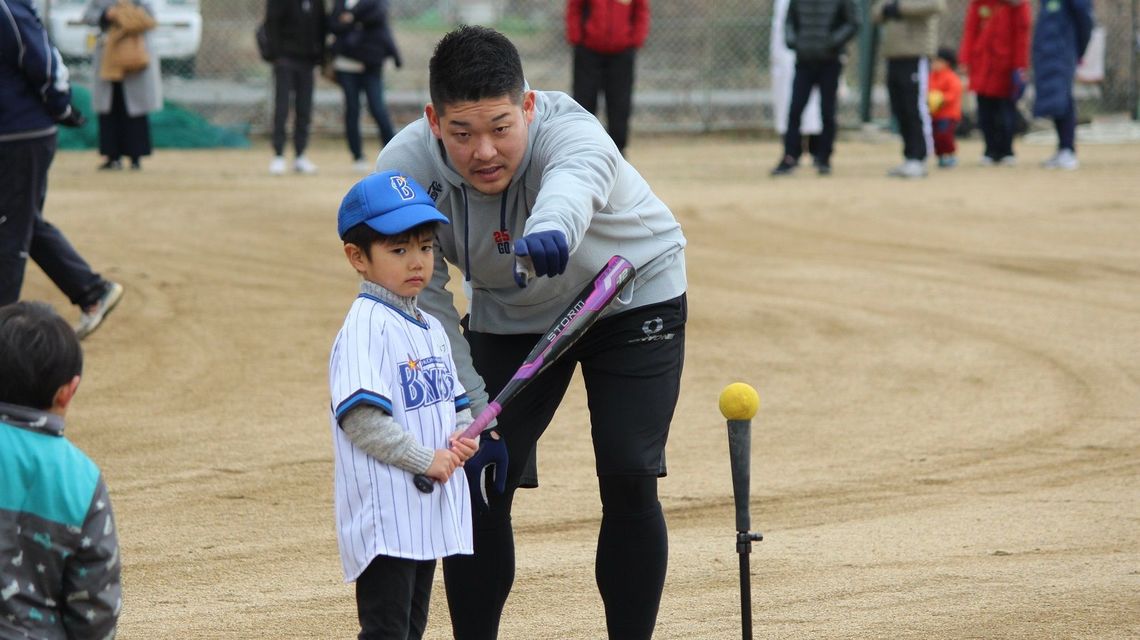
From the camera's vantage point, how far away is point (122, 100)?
558 inches

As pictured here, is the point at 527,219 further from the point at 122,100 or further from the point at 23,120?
the point at 122,100

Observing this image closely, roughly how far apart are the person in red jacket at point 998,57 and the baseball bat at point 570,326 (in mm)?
12004

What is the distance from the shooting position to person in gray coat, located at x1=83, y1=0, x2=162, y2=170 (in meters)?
13.9

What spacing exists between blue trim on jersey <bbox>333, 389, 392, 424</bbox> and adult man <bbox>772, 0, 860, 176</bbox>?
35.6 ft

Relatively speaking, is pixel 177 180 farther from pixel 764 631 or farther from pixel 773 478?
pixel 764 631

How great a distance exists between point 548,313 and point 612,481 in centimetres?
47

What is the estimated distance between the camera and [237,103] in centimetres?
1875

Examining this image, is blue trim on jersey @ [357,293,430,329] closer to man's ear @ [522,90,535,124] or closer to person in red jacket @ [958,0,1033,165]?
man's ear @ [522,90,535,124]

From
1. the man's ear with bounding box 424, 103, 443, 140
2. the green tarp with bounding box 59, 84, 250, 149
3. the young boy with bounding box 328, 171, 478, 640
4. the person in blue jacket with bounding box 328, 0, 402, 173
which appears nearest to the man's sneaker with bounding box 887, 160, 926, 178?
the person in blue jacket with bounding box 328, 0, 402, 173

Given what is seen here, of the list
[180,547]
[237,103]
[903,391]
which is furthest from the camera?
[237,103]

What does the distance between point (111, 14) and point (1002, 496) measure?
10.3 metres

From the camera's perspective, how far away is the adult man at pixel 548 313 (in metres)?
3.64

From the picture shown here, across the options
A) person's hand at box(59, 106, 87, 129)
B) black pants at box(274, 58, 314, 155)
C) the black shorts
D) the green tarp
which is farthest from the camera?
the green tarp

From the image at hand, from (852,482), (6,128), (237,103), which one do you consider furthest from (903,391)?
(237,103)
